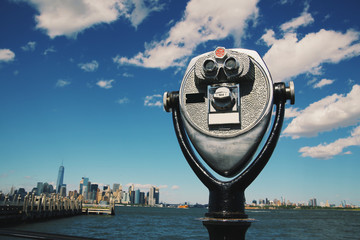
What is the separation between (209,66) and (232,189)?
150 centimetres

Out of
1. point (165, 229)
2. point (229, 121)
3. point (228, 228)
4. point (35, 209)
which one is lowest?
point (165, 229)

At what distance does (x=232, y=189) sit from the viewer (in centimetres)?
313

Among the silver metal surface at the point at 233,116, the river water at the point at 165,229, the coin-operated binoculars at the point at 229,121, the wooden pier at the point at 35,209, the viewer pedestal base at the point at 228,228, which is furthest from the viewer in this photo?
the river water at the point at 165,229

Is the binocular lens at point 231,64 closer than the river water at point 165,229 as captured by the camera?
Yes

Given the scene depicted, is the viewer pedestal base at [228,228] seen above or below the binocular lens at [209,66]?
below

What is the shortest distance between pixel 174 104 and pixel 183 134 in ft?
1.42

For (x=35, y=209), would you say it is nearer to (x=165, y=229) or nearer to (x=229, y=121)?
(x=165, y=229)

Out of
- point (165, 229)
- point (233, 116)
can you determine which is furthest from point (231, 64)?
point (165, 229)

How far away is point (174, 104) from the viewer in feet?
12.3

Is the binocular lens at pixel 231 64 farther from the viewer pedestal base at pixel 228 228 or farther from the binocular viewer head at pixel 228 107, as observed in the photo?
the viewer pedestal base at pixel 228 228

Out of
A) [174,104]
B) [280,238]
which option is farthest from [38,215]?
[174,104]

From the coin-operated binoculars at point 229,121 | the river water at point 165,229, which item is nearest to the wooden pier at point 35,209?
the river water at point 165,229

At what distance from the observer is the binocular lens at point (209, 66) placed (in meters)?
3.43

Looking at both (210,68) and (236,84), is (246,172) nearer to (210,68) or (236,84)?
(236,84)
